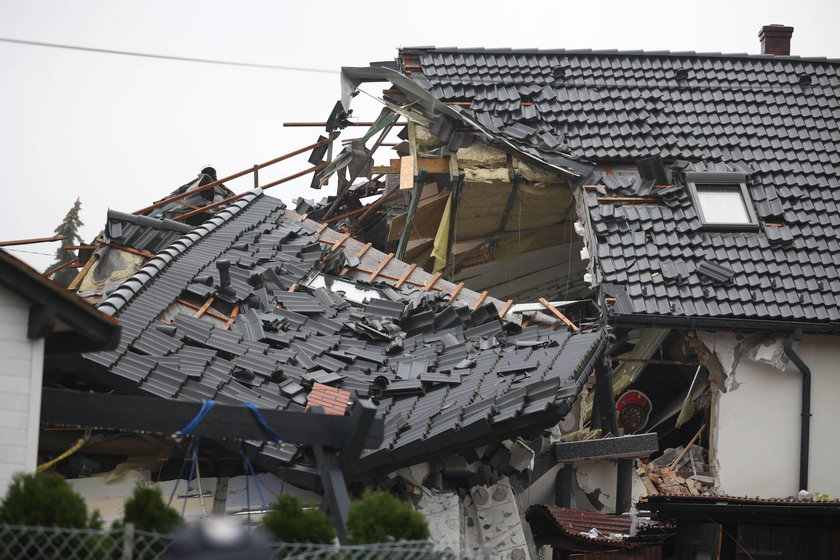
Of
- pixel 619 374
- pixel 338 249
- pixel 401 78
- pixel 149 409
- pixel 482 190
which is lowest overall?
pixel 149 409

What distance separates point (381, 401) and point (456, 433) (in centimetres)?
171

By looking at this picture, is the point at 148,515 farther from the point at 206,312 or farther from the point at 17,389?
the point at 206,312

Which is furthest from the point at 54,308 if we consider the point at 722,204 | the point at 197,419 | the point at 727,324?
the point at 722,204

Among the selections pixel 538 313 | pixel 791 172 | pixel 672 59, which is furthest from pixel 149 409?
A: pixel 672 59

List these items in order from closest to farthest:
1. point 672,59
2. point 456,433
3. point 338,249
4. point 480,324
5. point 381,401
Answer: point 456,433
point 381,401
point 480,324
point 338,249
point 672,59

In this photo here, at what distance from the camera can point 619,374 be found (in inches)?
730

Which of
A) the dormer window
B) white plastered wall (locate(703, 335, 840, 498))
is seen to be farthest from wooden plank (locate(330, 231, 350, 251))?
white plastered wall (locate(703, 335, 840, 498))

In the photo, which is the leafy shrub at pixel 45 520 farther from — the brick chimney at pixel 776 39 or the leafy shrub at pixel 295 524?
the brick chimney at pixel 776 39

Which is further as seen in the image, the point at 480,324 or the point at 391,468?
the point at 480,324

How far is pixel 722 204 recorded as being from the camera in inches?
691

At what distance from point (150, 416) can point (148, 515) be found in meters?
1.40

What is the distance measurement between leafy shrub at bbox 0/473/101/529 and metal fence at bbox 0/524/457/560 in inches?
3.1

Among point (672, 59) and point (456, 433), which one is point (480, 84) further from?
point (456, 433)

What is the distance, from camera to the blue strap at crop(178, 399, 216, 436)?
8430 mm
